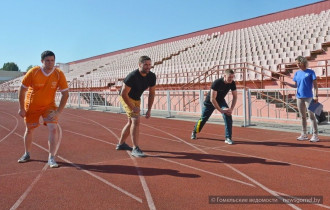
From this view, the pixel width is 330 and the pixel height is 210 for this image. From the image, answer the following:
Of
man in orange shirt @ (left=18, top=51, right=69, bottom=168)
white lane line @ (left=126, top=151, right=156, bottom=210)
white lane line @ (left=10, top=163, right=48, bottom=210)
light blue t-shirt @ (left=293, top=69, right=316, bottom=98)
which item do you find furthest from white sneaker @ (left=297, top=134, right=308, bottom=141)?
white lane line @ (left=10, top=163, right=48, bottom=210)

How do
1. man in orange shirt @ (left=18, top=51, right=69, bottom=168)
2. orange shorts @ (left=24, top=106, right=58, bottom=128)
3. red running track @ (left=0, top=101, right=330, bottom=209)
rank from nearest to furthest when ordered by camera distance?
red running track @ (left=0, top=101, right=330, bottom=209)
man in orange shirt @ (left=18, top=51, right=69, bottom=168)
orange shorts @ (left=24, top=106, right=58, bottom=128)

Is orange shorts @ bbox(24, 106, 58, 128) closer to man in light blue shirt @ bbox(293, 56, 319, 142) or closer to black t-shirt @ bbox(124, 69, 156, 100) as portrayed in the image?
black t-shirt @ bbox(124, 69, 156, 100)

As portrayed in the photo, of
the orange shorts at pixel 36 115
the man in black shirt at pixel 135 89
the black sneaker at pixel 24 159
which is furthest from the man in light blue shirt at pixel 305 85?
the black sneaker at pixel 24 159

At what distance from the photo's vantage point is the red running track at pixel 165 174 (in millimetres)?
2992

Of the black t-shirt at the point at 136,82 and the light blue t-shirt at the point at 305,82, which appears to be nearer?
the black t-shirt at the point at 136,82

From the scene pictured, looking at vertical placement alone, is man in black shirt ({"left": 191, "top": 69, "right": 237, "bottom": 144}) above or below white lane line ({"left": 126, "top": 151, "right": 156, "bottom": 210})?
above

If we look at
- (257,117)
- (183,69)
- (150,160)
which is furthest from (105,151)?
(183,69)

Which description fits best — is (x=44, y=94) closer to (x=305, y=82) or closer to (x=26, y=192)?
(x=26, y=192)

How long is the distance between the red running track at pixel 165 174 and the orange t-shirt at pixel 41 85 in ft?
3.28

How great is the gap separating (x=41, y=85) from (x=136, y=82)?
4.91 feet

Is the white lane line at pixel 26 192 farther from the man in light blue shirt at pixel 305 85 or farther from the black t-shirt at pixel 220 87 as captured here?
the man in light blue shirt at pixel 305 85

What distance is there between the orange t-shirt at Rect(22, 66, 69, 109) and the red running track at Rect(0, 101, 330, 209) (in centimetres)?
100

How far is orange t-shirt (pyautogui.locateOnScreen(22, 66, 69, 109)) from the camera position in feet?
13.7

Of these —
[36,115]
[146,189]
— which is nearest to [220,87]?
[146,189]
